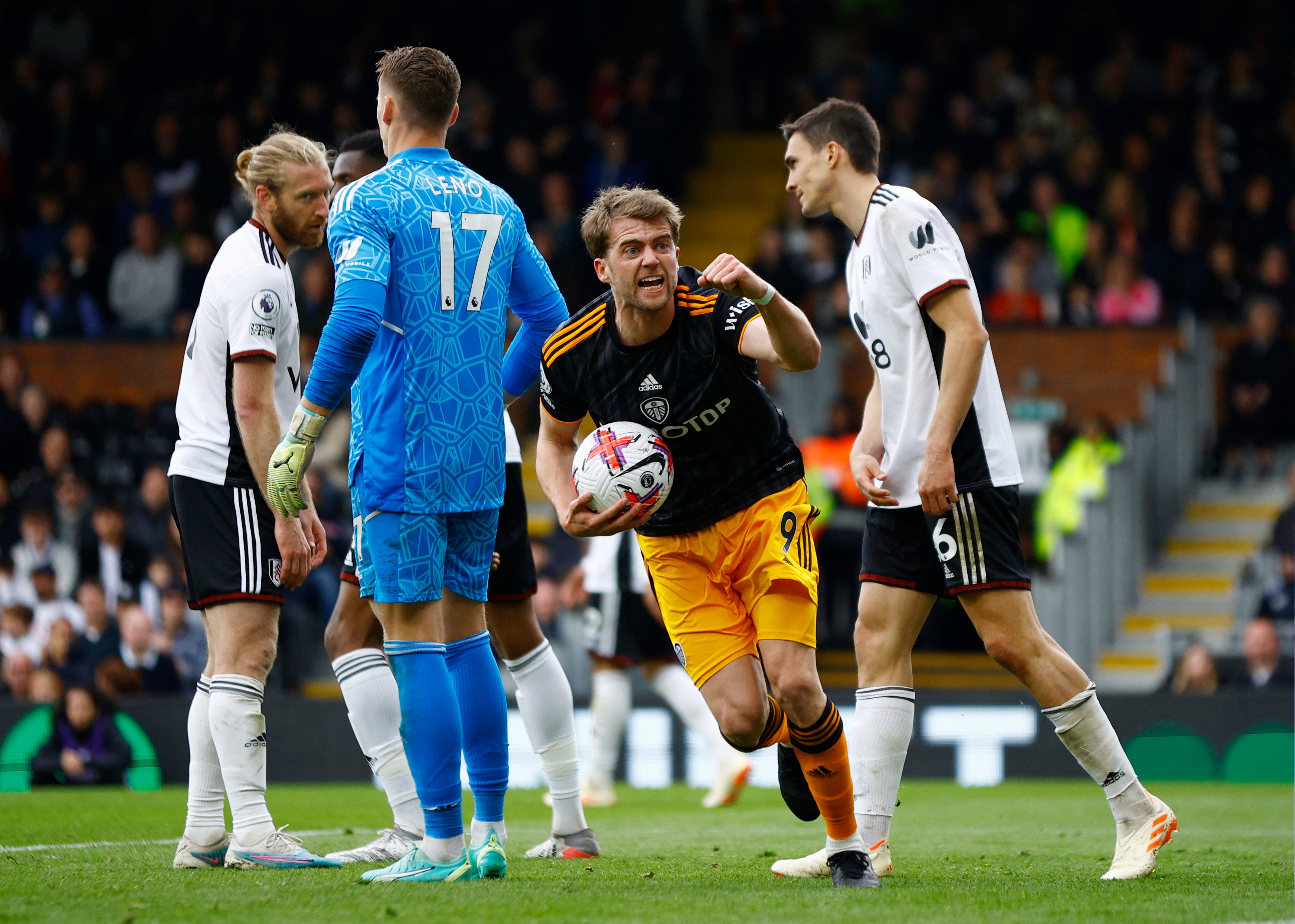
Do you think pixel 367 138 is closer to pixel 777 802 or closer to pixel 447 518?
pixel 447 518

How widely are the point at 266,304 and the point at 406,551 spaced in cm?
121

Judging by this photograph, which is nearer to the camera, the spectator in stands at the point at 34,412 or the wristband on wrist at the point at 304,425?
the wristband on wrist at the point at 304,425

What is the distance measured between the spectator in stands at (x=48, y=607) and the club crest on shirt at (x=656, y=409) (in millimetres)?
9077

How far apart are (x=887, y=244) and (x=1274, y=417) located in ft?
34.4

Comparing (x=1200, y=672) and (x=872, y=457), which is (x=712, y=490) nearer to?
(x=872, y=457)

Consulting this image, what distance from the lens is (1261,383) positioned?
1441 centimetres

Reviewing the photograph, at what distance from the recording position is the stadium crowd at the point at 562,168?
46.0 ft

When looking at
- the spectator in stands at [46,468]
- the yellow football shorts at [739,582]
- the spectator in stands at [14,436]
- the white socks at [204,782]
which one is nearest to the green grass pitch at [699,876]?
the white socks at [204,782]

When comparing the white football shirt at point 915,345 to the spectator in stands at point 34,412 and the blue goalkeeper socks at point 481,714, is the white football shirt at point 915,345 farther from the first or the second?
the spectator in stands at point 34,412

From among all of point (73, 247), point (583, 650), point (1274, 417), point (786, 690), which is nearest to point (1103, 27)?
point (1274, 417)

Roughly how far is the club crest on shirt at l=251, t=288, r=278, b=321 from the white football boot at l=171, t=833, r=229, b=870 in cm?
182

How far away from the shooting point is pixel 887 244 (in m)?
5.26

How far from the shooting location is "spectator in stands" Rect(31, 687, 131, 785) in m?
11.0

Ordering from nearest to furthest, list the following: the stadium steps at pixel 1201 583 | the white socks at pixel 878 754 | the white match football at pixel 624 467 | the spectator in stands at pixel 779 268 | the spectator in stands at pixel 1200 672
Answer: the white match football at pixel 624 467 < the white socks at pixel 878 754 < the spectator in stands at pixel 1200 672 < the stadium steps at pixel 1201 583 < the spectator in stands at pixel 779 268
